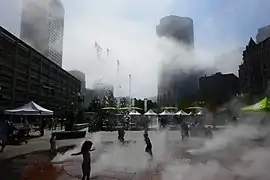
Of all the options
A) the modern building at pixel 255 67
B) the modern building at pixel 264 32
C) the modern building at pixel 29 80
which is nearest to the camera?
the modern building at pixel 264 32

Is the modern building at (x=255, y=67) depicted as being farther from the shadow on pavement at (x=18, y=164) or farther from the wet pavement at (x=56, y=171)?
the wet pavement at (x=56, y=171)

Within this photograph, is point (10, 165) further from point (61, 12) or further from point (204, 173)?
point (61, 12)

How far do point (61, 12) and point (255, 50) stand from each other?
51.4 meters

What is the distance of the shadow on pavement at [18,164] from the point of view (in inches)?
368

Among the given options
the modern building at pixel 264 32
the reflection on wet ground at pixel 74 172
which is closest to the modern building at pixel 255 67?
the modern building at pixel 264 32

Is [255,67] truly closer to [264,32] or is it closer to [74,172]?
[264,32]

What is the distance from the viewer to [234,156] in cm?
1280

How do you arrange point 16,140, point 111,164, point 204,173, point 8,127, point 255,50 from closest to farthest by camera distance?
point 204,173 → point 111,164 → point 8,127 → point 16,140 → point 255,50

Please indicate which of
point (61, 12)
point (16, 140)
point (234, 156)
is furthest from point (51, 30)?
point (234, 156)

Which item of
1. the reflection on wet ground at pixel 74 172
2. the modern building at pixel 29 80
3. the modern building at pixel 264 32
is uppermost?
the modern building at pixel 264 32

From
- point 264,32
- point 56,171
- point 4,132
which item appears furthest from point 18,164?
point 264,32

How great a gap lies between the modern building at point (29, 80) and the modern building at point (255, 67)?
32960mm

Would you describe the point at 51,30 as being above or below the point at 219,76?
below

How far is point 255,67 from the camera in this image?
60.9 meters
